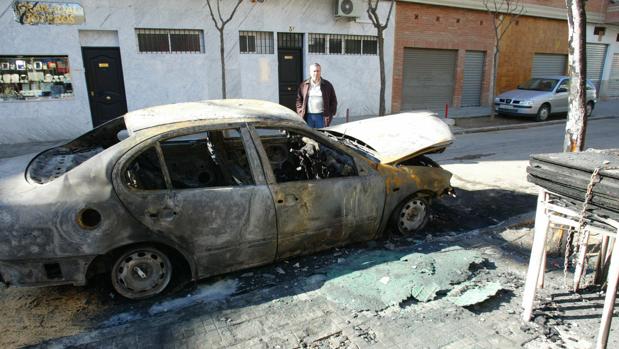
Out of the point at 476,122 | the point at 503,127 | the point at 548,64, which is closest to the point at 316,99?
the point at 503,127

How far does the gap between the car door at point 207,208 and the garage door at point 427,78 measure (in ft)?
46.4

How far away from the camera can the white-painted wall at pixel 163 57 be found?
10.6 meters

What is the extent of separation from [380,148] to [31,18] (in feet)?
33.2

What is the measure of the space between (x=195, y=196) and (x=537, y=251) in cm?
266

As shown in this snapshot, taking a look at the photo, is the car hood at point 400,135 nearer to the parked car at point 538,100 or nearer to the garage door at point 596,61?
the parked car at point 538,100

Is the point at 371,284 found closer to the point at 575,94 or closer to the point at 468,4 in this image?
the point at 575,94

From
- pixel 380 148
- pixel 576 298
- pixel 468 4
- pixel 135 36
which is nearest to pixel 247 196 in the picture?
pixel 380 148

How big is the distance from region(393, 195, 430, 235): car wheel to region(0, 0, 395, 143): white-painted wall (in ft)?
31.0

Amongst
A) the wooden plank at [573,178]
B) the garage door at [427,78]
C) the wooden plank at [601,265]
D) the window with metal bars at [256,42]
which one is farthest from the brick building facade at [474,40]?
the wooden plank at [573,178]

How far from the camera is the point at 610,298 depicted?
2.58m

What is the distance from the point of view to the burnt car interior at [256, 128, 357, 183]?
4238 millimetres

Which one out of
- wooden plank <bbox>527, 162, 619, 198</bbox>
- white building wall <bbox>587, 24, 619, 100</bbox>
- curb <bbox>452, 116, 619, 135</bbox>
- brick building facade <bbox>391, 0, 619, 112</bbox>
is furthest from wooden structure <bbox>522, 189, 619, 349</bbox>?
white building wall <bbox>587, 24, 619, 100</bbox>

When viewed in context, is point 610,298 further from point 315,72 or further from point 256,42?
point 256,42

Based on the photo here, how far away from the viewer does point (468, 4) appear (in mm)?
16766
